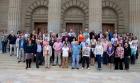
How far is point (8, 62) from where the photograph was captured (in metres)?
27.0

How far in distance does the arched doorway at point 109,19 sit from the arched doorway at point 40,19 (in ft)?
20.0

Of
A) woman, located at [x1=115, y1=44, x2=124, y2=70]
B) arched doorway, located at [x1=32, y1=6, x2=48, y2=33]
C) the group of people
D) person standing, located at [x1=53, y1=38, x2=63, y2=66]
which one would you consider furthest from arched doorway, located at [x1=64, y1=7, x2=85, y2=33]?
woman, located at [x1=115, y1=44, x2=124, y2=70]

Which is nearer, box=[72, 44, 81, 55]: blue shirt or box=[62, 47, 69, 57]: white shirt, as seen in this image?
box=[72, 44, 81, 55]: blue shirt

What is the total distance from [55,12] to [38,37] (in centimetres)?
654

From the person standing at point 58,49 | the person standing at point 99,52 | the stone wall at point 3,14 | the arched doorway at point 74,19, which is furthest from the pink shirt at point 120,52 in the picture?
the stone wall at point 3,14

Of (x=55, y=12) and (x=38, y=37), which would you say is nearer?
(x=38, y=37)

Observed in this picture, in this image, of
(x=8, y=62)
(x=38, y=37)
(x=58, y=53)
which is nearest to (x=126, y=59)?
(x=58, y=53)

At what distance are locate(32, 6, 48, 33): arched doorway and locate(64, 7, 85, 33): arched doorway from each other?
215cm

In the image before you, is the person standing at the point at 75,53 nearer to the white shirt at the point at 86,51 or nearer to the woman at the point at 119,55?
the white shirt at the point at 86,51

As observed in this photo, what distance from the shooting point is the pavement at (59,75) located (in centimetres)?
2170

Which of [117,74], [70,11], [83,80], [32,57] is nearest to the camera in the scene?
[83,80]

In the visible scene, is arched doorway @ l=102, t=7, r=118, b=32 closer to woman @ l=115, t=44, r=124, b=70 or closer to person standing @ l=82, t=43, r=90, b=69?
woman @ l=115, t=44, r=124, b=70

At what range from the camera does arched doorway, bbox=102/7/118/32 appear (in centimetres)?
3781

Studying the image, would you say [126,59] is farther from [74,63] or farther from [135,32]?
[135,32]
